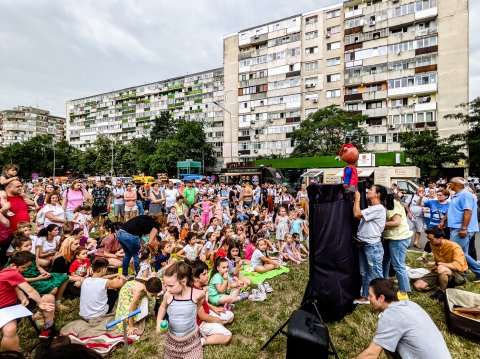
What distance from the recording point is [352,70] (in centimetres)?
4231

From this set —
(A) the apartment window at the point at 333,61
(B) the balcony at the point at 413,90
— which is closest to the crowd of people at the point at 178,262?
(B) the balcony at the point at 413,90

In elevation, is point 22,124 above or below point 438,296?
above

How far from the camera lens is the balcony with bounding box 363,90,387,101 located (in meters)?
39.9

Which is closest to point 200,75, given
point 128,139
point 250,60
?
point 250,60

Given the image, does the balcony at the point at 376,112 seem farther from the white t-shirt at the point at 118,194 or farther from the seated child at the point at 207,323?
the seated child at the point at 207,323

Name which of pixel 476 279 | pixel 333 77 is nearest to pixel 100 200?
pixel 476 279

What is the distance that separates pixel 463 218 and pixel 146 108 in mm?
77117

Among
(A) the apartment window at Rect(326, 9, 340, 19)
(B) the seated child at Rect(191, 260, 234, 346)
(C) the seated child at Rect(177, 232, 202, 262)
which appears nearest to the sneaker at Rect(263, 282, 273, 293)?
(B) the seated child at Rect(191, 260, 234, 346)

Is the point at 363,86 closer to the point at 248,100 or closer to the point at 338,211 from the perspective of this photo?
the point at 248,100

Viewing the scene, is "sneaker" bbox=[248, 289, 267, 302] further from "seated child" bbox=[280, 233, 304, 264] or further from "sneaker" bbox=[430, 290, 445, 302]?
"sneaker" bbox=[430, 290, 445, 302]

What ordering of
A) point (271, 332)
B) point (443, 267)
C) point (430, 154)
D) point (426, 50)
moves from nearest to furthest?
point (271, 332) → point (443, 267) → point (430, 154) → point (426, 50)

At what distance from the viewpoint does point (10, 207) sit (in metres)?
5.53

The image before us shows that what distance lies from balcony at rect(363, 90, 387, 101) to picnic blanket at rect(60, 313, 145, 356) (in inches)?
1729

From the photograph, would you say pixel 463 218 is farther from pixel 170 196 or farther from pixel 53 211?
pixel 170 196
